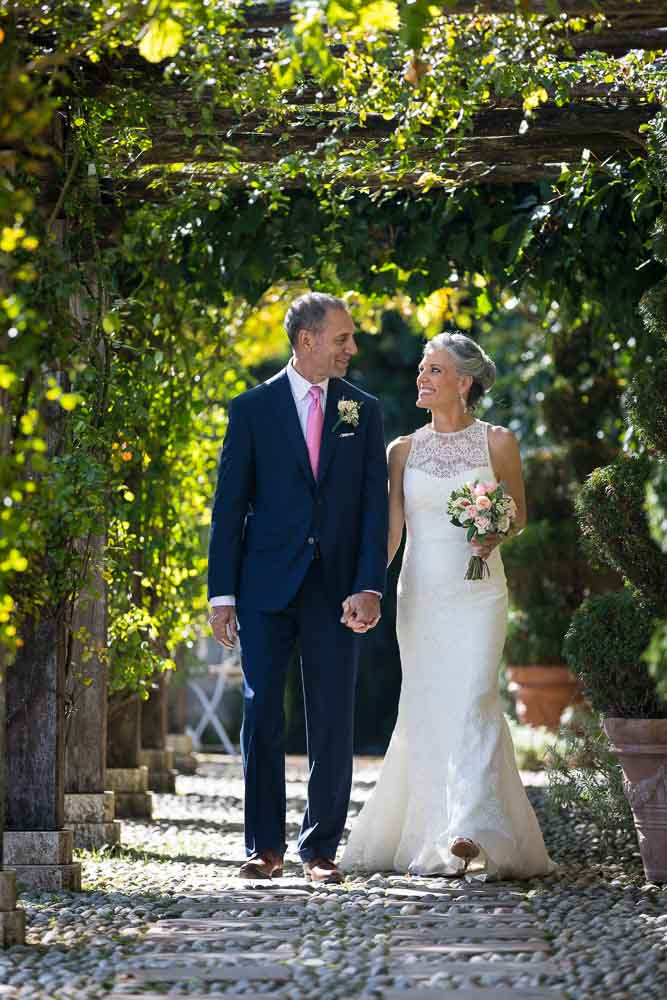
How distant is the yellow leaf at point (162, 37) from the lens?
158 inches

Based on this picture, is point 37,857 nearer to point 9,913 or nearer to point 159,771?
point 9,913

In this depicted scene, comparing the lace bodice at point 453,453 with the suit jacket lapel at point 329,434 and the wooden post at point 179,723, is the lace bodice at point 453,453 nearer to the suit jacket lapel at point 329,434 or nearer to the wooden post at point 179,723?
the suit jacket lapel at point 329,434

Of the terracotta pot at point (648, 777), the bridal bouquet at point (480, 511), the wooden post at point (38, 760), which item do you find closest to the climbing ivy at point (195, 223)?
the wooden post at point (38, 760)

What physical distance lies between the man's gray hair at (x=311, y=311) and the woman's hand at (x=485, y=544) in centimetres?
98

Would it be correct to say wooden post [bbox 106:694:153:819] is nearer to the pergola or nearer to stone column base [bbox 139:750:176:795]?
the pergola

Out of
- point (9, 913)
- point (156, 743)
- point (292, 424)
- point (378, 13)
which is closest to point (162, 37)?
point (378, 13)

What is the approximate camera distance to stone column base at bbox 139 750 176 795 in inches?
392

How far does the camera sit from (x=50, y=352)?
4.55 m

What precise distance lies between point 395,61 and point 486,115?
81 centimetres

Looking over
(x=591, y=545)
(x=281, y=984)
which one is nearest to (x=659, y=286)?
(x=591, y=545)

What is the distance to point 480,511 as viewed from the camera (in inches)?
232

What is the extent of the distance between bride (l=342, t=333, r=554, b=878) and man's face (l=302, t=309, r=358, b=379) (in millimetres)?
638

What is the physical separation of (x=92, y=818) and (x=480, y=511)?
2.34 metres

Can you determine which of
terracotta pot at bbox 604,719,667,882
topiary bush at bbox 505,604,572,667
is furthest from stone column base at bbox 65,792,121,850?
topiary bush at bbox 505,604,572,667
